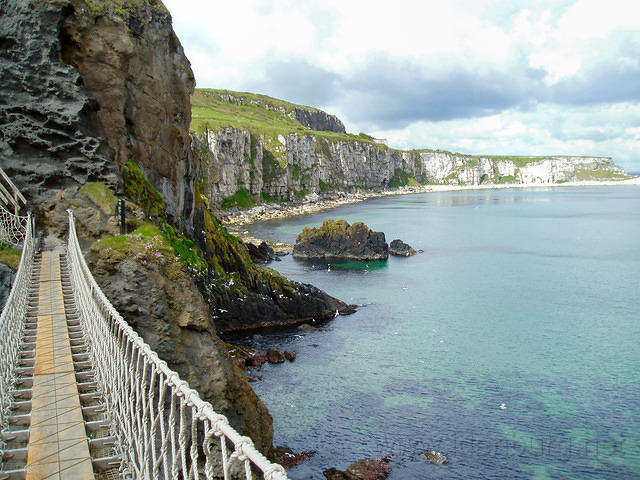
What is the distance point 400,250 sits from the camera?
76500mm

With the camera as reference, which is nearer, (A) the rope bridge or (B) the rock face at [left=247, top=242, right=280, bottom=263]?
(A) the rope bridge

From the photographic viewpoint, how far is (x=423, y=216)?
5295 inches

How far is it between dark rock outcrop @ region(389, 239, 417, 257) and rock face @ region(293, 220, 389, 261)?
259 cm

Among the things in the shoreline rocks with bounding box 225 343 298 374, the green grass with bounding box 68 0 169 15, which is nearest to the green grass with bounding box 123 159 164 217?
the green grass with bounding box 68 0 169 15

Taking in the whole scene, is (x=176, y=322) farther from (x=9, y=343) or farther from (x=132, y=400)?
(x=132, y=400)

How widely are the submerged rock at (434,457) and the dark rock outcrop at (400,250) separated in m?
53.0

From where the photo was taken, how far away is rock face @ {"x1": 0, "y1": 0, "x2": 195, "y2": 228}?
23.6 m

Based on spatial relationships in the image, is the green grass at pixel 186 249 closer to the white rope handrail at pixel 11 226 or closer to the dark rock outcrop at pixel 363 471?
the white rope handrail at pixel 11 226

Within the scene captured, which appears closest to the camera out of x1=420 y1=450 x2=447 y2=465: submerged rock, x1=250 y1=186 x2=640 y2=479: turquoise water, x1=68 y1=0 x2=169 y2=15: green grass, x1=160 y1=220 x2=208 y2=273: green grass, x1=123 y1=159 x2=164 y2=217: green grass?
x1=420 y1=450 x2=447 y2=465: submerged rock

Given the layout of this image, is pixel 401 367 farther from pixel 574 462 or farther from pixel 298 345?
pixel 574 462

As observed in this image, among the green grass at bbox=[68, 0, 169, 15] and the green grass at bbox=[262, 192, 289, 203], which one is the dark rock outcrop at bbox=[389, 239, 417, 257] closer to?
the green grass at bbox=[68, 0, 169, 15]

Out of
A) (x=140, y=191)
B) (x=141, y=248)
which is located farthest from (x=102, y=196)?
(x=140, y=191)

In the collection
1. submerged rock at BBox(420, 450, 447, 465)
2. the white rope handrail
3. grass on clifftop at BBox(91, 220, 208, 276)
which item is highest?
the white rope handrail

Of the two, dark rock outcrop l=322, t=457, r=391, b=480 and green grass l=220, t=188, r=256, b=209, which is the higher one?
green grass l=220, t=188, r=256, b=209
